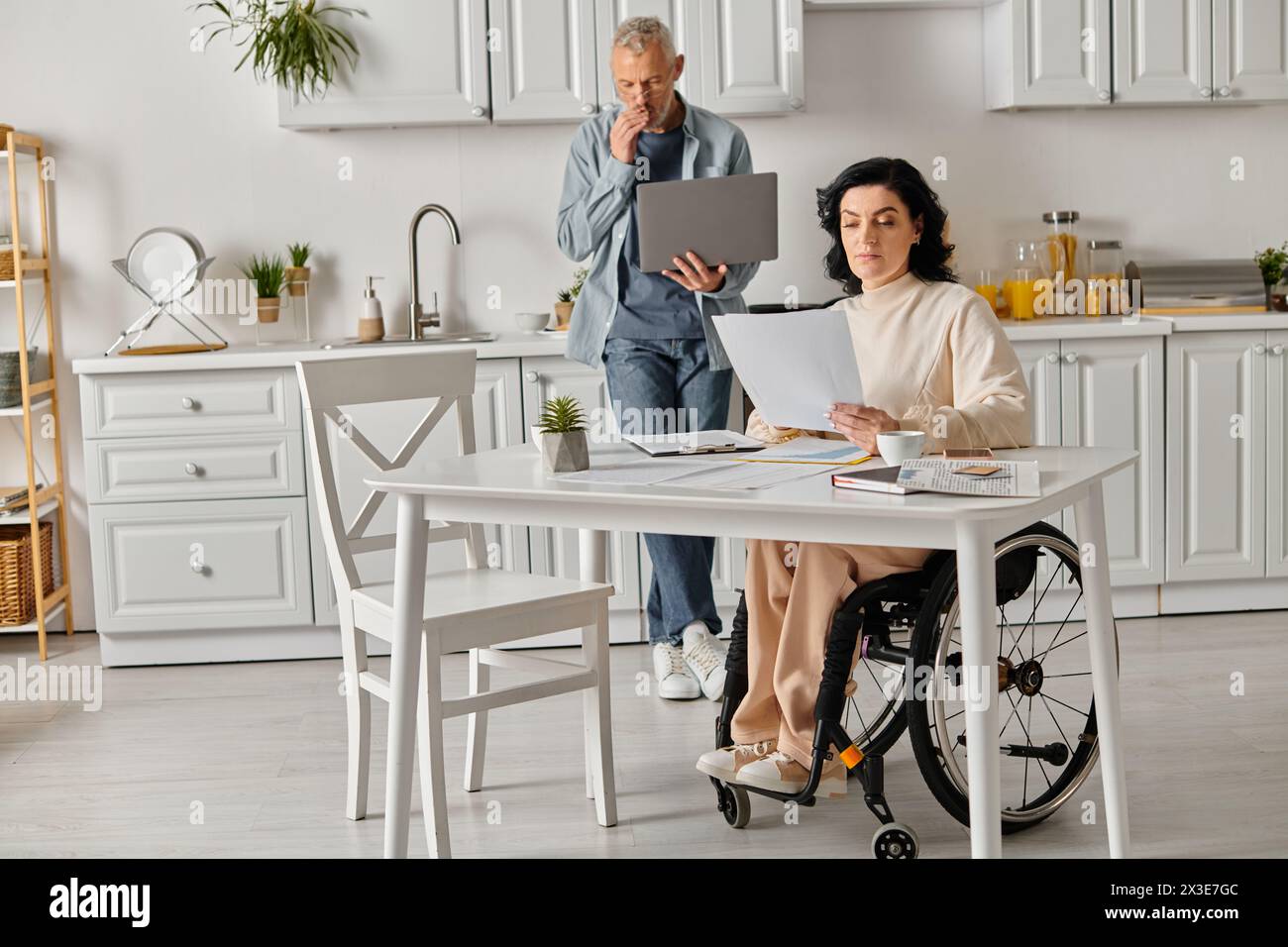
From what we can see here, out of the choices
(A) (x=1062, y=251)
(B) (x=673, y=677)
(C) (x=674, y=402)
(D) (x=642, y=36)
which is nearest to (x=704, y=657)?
(B) (x=673, y=677)

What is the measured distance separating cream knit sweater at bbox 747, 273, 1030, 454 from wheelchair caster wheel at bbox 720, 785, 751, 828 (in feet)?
2.16

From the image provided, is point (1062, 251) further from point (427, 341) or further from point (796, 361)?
point (796, 361)

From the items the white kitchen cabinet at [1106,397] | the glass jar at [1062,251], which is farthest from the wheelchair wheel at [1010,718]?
the glass jar at [1062,251]

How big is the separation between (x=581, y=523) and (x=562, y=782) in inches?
38.9

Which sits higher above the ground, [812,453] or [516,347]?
[516,347]

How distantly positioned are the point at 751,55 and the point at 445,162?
0.99 metres

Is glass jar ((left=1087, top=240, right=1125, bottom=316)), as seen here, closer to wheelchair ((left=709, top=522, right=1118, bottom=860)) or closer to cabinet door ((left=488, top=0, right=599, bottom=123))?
cabinet door ((left=488, top=0, right=599, bottom=123))

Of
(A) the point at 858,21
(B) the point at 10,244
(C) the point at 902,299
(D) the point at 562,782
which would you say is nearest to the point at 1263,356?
(A) the point at 858,21

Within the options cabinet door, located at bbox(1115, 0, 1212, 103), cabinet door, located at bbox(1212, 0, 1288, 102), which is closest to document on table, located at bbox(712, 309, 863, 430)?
cabinet door, located at bbox(1115, 0, 1212, 103)

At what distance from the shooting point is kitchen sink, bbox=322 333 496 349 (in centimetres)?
402

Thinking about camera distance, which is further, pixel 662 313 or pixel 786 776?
pixel 662 313

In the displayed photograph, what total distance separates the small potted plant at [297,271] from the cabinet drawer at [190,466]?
1.95 feet

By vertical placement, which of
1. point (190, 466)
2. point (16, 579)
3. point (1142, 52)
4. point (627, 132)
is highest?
point (1142, 52)

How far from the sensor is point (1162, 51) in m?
4.09
